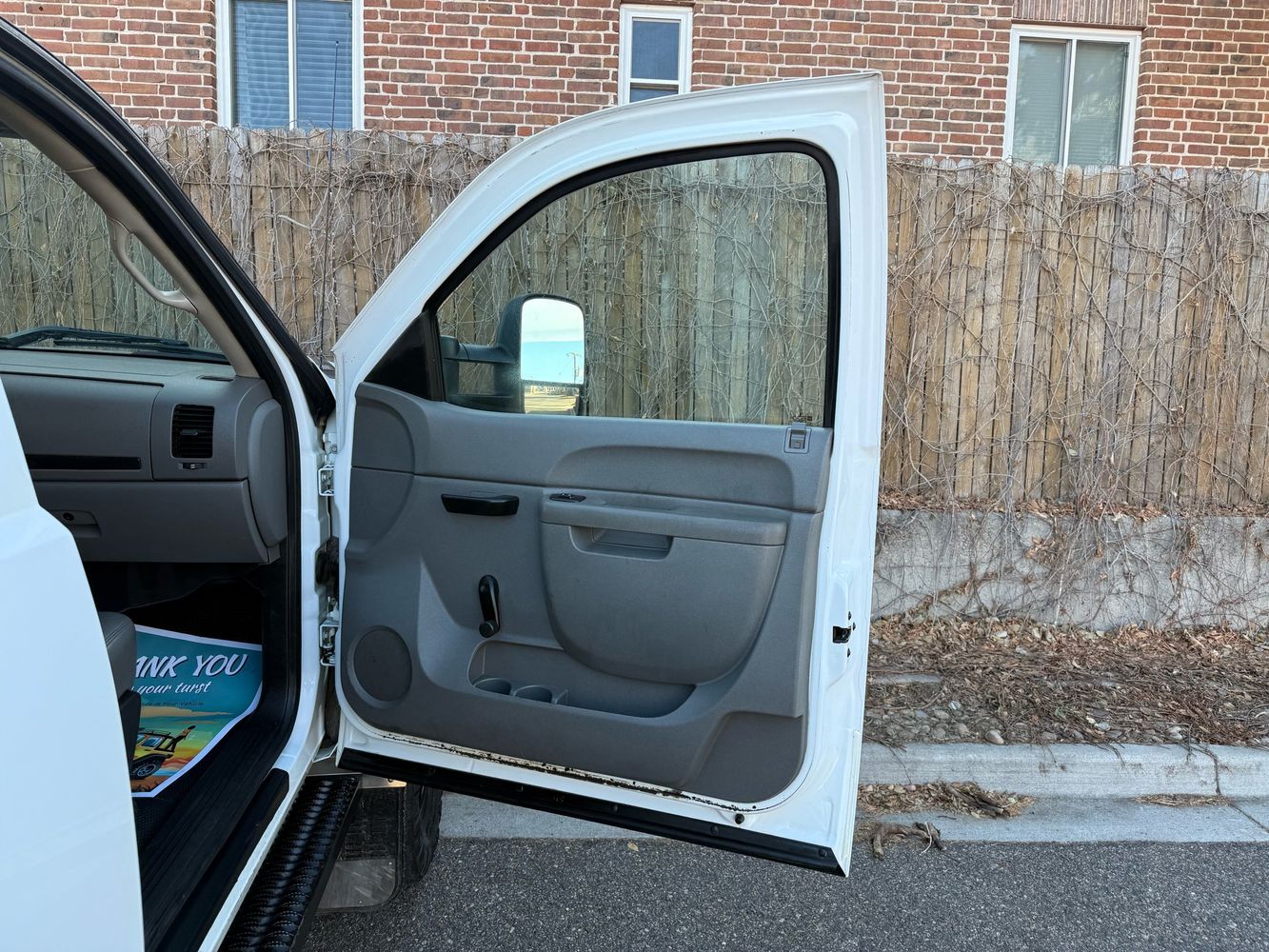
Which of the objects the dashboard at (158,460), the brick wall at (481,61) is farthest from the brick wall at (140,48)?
the dashboard at (158,460)

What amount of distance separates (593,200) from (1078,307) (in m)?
3.58

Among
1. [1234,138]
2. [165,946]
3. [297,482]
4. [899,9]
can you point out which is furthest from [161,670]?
[1234,138]

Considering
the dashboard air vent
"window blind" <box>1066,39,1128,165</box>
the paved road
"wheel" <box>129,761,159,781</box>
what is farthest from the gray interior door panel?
"window blind" <box>1066,39,1128,165</box>

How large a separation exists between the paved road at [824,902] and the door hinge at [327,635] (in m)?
0.93

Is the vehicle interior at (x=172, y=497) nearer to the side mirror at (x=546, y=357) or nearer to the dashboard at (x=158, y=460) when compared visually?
the dashboard at (x=158, y=460)

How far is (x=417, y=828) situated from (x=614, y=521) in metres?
1.06

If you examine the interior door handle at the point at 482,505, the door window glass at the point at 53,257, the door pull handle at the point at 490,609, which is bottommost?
the door pull handle at the point at 490,609

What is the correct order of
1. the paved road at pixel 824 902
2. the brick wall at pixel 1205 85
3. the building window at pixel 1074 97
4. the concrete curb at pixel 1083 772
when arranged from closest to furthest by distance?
1. the paved road at pixel 824 902
2. the concrete curb at pixel 1083 772
3. the brick wall at pixel 1205 85
4. the building window at pixel 1074 97

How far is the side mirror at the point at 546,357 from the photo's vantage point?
7.10ft

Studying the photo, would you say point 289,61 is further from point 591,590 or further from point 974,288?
point 591,590

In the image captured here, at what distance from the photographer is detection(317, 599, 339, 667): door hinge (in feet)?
7.12

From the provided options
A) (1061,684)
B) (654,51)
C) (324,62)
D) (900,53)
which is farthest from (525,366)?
(900,53)

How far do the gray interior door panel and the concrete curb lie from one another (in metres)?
1.84

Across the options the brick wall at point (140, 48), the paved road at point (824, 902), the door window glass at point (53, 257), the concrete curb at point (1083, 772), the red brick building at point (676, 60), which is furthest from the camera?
the red brick building at point (676, 60)
